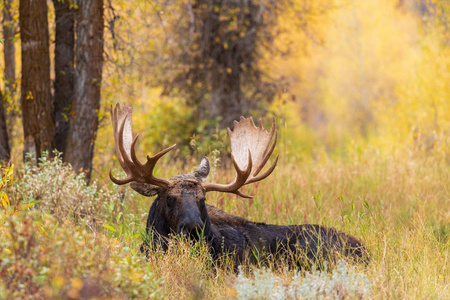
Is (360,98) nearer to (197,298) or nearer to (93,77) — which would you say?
(93,77)

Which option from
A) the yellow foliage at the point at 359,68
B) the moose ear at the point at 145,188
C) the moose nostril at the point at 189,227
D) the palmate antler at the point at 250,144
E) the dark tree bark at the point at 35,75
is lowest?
the moose nostril at the point at 189,227

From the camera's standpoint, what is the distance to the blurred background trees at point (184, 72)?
7.94 m

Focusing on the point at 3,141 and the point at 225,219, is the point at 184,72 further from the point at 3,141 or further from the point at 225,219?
the point at 225,219

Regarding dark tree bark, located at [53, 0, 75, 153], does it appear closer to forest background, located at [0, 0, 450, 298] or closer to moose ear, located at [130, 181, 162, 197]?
forest background, located at [0, 0, 450, 298]

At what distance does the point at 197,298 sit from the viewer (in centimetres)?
348

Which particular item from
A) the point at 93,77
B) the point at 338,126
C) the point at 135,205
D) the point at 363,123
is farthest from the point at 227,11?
the point at 338,126

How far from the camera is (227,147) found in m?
11.6

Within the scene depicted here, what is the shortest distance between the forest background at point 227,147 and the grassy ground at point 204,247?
0.8 inches

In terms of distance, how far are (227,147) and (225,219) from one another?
559 cm

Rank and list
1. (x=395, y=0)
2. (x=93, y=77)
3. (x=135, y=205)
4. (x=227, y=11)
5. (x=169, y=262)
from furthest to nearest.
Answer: (x=395, y=0) → (x=227, y=11) → (x=93, y=77) → (x=135, y=205) → (x=169, y=262)

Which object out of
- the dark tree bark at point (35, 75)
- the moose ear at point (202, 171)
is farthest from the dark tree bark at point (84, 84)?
the moose ear at point (202, 171)

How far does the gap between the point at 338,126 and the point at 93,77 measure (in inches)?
1124

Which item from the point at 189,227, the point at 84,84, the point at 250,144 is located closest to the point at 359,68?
the point at 84,84

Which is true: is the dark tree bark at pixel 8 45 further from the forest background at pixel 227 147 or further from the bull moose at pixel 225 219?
the bull moose at pixel 225 219
